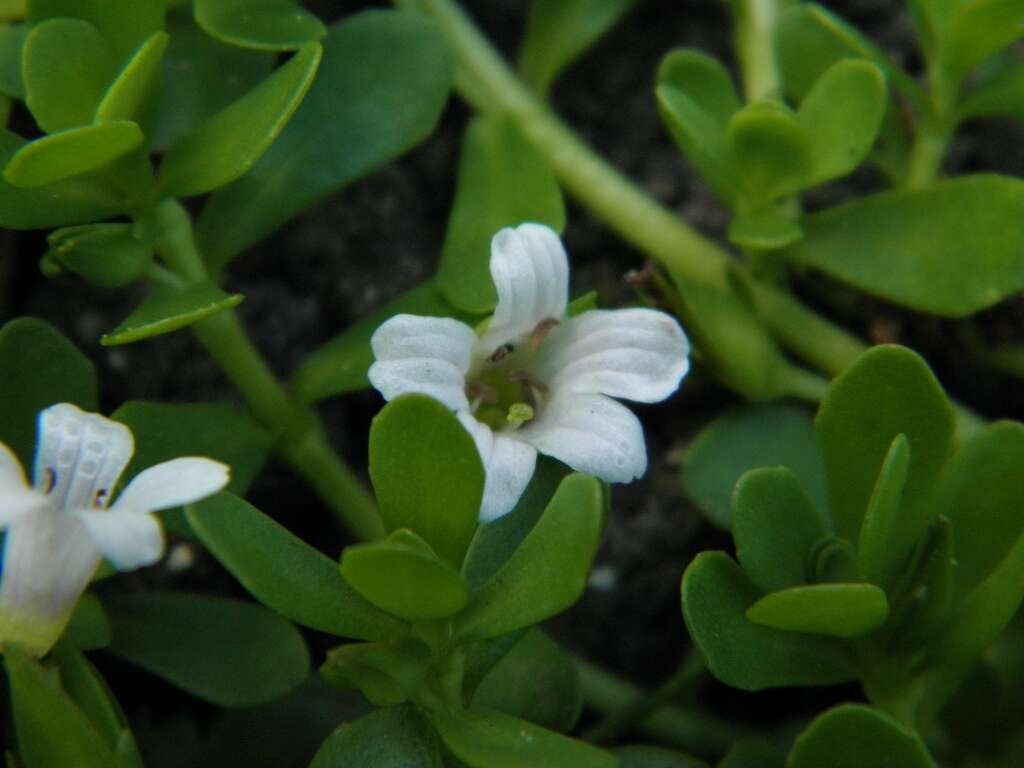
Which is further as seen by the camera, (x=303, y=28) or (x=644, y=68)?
(x=644, y=68)

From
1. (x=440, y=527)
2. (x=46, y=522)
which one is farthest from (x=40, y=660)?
(x=440, y=527)

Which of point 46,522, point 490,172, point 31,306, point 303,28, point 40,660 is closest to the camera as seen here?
point 46,522

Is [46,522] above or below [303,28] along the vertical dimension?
below

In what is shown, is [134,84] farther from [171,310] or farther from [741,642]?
[741,642]

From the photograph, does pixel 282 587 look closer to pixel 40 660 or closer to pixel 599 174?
pixel 40 660

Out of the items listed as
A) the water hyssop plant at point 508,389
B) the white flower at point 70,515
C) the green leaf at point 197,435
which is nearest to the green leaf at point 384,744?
the water hyssop plant at point 508,389

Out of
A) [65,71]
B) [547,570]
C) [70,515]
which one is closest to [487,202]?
[65,71]

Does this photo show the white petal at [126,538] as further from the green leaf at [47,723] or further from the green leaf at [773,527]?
the green leaf at [773,527]
